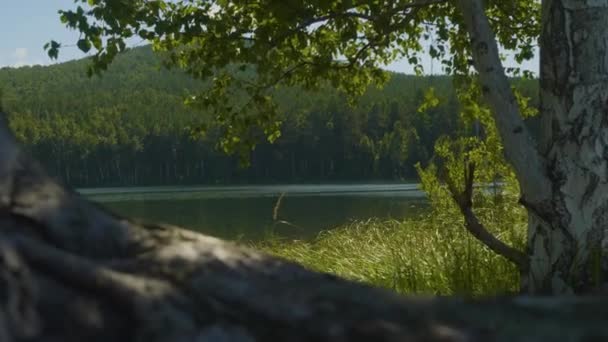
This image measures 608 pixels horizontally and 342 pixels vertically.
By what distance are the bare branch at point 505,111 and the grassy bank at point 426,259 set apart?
1438 mm

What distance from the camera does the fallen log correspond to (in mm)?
1059

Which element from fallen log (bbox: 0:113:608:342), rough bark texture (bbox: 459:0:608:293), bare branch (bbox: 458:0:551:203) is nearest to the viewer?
fallen log (bbox: 0:113:608:342)

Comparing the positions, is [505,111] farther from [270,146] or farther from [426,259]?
[270,146]

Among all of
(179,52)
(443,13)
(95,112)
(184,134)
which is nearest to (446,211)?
(443,13)

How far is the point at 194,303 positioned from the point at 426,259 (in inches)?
277

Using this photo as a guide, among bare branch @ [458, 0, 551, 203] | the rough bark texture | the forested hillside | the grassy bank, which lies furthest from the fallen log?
the forested hillside

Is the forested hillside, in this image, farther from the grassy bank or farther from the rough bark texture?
the rough bark texture

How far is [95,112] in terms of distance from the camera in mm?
150625

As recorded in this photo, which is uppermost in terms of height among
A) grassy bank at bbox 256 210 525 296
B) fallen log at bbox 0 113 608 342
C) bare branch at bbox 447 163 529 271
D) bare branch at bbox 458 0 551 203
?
bare branch at bbox 458 0 551 203

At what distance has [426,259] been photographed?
26.1ft

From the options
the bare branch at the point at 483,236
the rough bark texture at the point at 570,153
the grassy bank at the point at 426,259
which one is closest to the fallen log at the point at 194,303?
the rough bark texture at the point at 570,153

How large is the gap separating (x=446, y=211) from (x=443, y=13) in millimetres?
4266

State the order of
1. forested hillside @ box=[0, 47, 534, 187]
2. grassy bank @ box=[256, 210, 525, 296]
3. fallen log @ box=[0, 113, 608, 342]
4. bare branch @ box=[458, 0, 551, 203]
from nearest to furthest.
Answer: fallen log @ box=[0, 113, 608, 342] → bare branch @ box=[458, 0, 551, 203] → grassy bank @ box=[256, 210, 525, 296] → forested hillside @ box=[0, 47, 534, 187]

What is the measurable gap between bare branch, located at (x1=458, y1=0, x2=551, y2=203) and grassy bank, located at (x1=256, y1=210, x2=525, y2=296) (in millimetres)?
1438
